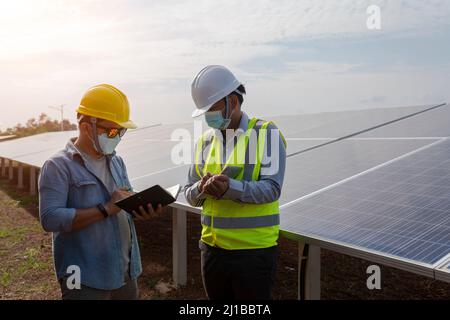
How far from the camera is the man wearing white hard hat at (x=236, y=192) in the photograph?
293 centimetres

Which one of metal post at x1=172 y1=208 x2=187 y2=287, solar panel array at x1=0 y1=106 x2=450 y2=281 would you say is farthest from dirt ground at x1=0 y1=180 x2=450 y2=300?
solar panel array at x1=0 y1=106 x2=450 y2=281

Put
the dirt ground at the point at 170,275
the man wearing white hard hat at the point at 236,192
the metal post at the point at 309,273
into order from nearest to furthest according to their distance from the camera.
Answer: the man wearing white hard hat at the point at 236,192
the metal post at the point at 309,273
the dirt ground at the point at 170,275

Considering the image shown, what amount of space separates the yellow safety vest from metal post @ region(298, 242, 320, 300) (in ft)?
3.21

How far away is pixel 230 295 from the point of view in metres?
3.11

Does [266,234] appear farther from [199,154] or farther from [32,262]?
[32,262]

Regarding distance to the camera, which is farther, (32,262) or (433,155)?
(32,262)

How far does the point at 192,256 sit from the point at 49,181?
5.27m

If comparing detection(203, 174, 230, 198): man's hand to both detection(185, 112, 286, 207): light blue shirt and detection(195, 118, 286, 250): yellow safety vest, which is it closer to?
detection(185, 112, 286, 207): light blue shirt

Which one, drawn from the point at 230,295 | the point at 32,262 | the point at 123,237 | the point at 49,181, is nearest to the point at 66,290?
the point at 123,237

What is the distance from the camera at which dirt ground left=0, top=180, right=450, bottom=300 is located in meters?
6.02

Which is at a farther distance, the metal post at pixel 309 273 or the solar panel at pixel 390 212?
the metal post at pixel 309 273

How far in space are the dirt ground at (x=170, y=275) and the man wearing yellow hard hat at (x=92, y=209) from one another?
329cm

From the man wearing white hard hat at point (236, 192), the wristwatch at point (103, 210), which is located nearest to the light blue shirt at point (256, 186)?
the man wearing white hard hat at point (236, 192)

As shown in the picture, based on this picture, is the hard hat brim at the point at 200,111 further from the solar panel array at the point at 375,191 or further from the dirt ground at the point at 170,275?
the dirt ground at the point at 170,275
